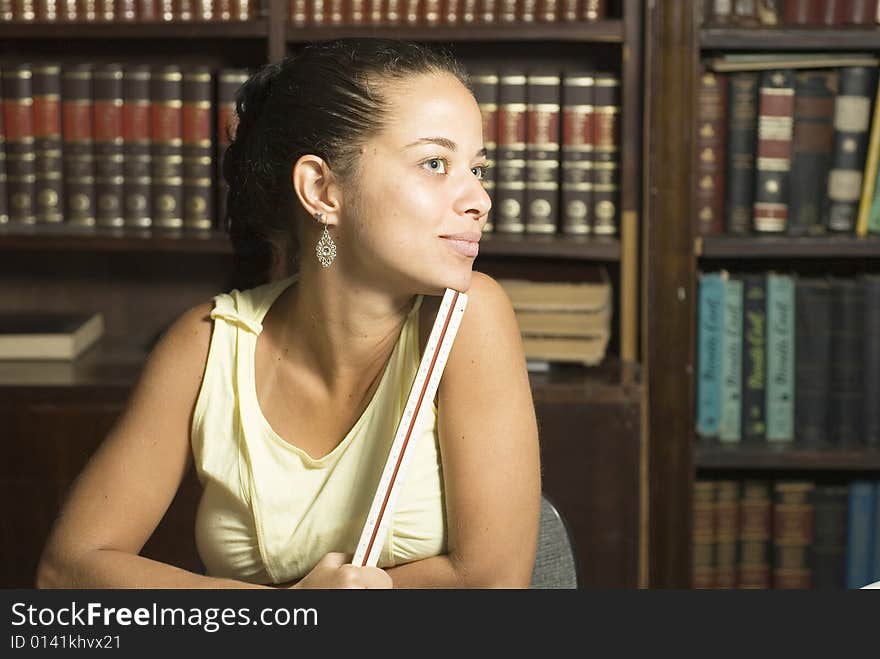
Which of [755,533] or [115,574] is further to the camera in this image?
[755,533]

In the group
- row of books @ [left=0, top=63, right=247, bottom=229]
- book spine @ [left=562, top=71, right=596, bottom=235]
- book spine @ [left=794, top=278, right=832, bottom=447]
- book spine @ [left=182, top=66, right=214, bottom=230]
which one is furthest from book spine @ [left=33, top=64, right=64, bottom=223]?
book spine @ [left=794, top=278, right=832, bottom=447]

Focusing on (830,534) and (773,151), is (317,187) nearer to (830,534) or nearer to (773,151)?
(773,151)

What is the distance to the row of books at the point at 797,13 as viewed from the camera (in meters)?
2.20

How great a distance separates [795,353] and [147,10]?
4.51 feet

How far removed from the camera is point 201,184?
2.31 meters

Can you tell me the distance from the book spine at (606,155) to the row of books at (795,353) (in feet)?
0.73

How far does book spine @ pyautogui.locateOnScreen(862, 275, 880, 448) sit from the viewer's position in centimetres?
227

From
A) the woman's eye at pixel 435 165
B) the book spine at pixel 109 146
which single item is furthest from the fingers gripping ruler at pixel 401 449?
the book spine at pixel 109 146

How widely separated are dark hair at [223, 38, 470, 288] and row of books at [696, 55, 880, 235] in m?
1.17

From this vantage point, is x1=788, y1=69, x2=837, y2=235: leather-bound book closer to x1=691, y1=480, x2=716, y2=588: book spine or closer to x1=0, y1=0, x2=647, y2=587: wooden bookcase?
x1=0, y1=0, x2=647, y2=587: wooden bookcase

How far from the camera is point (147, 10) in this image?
226 cm

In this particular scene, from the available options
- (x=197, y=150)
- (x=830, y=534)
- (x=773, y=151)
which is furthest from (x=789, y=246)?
(x=197, y=150)

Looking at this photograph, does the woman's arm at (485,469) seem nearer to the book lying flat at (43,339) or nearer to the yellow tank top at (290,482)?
the yellow tank top at (290,482)

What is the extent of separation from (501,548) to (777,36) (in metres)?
1.36
